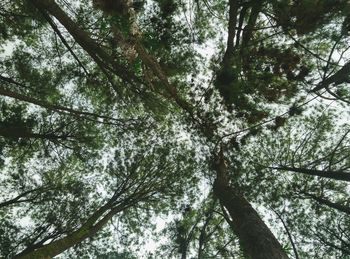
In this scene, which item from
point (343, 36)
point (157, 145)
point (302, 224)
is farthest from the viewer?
point (157, 145)

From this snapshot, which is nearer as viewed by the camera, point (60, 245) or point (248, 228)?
point (248, 228)

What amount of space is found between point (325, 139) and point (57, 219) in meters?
6.82

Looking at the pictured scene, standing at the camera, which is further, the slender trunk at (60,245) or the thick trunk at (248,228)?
the slender trunk at (60,245)

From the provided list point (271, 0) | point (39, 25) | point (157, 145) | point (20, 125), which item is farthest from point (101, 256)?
point (271, 0)

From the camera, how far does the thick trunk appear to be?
4730 mm

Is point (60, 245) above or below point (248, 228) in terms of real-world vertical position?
above

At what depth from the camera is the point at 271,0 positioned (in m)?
5.45

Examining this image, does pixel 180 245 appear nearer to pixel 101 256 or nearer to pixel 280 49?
pixel 101 256

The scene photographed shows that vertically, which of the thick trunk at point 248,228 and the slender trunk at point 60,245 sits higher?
the slender trunk at point 60,245

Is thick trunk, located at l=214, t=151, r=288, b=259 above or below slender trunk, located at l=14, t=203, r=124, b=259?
below

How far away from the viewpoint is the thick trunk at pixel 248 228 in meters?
4.73

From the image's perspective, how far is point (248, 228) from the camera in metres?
5.22

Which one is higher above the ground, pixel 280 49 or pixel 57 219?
pixel 57 219

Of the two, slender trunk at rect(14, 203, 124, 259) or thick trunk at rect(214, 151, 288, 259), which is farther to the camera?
slender trunk at rect(14, 203, 124, 259)
